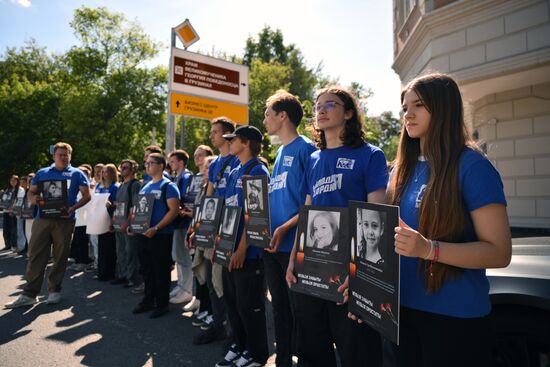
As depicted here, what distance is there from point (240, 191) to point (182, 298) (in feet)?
10.2

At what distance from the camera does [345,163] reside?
90.4 inches

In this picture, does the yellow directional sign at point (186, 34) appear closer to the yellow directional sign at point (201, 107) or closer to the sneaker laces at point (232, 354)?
the yellow directional sign at point (201, 107)

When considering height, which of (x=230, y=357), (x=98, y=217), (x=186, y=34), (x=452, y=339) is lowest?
(x=230, y=357)

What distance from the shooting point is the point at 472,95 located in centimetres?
880

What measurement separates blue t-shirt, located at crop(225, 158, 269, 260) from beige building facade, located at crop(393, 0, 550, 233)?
19.6ft

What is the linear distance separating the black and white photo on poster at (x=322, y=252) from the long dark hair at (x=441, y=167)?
1.09ft

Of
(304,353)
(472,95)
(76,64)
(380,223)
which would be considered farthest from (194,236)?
(76,64)

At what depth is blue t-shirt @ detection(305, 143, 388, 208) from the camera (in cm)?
224

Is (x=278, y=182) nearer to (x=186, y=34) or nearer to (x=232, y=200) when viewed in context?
(x=232, y=200)

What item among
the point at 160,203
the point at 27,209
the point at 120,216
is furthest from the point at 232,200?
the point at 27,209

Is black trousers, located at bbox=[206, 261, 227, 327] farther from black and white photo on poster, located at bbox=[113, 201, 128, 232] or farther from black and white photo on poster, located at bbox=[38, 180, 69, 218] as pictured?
black and white photo on poster, located at bbox=[38, 180, 69, 218]

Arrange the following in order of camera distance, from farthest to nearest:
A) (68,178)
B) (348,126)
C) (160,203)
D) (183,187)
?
(183,187) < (68,178) < (160,203) < (348,126)

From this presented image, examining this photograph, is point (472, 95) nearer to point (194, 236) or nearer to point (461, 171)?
point (194, 236)

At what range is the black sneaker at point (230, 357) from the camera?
3540 mm
